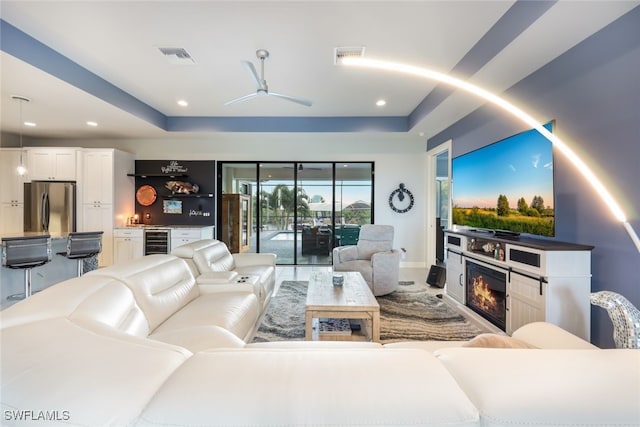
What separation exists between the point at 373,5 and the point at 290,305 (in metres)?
3.21

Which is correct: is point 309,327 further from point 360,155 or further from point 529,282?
point 360,155

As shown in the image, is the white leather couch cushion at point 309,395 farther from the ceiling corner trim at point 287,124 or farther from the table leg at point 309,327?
the ceiling corner trim at point 287,124

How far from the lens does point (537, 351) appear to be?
0.85 m

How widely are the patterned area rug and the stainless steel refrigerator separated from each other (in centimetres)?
436

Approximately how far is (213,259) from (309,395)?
2902mm

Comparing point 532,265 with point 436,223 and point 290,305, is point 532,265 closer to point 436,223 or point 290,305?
point 290,305

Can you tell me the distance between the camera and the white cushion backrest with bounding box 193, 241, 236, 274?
3010 mm

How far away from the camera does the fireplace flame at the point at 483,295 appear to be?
302 cm

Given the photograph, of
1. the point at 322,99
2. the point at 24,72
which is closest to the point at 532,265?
the point at 322,99

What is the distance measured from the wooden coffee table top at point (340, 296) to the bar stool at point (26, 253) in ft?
10.8

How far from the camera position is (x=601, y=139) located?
7.19 feet

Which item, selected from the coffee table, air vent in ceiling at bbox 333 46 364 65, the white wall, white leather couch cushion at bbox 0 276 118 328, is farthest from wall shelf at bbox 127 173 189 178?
white leather couch cushion at bbox 0 276 118 328

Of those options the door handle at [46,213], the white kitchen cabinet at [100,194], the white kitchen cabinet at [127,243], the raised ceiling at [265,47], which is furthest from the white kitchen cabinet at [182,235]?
the door handle at [46,213]

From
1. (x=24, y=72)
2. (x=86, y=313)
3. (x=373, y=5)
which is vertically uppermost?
(x=373, y=5)
